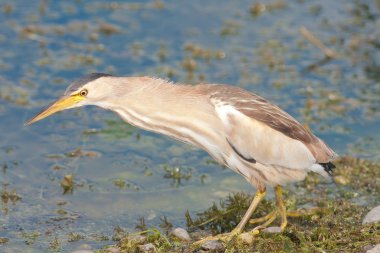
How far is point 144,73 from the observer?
8070mm

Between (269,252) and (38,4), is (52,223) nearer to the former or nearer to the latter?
(269,252)

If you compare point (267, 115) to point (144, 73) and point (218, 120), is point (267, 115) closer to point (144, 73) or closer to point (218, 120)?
point (218, 120)

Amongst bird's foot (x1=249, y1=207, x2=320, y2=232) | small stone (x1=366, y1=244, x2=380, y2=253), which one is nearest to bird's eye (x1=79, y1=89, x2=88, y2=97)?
bird's foot (x1=249, y1=207, x2=320, y2=232)

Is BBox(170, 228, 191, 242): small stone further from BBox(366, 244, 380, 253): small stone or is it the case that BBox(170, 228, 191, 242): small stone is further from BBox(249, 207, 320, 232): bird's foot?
BBox(366, 244, 380, 253): small stone

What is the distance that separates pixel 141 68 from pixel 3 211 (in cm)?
275

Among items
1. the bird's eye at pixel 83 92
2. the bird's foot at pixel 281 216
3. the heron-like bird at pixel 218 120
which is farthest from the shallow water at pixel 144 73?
the bird's eye at pixel 83 92

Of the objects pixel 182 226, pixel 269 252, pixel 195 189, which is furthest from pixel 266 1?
pixel 269 252

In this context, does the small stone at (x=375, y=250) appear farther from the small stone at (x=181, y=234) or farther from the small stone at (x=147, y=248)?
the small stone at (x=147, y=248)

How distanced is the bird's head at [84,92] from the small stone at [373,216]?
1778 millimetres

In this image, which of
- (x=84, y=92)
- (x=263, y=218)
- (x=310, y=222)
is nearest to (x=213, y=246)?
(x=263, y=218)

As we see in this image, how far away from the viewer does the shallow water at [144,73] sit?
6.04 m

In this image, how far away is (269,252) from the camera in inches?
197

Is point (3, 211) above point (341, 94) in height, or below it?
below

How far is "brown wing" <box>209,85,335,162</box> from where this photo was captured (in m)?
5.19
